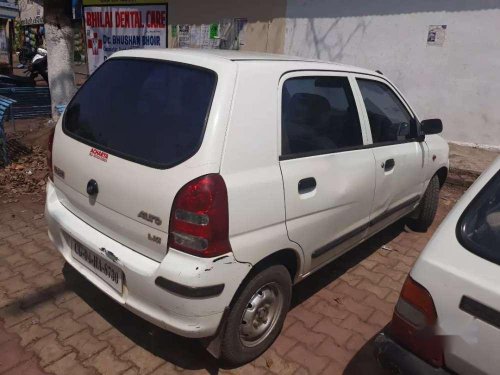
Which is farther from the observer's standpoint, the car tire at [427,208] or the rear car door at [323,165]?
the car tire at [427,208]

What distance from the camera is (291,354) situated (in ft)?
8.47

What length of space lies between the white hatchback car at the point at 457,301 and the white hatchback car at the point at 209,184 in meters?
0.77

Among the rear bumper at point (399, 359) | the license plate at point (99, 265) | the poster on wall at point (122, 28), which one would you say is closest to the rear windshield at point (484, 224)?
the rear bumper at point (399, 359)

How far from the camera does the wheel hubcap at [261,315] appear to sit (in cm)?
236

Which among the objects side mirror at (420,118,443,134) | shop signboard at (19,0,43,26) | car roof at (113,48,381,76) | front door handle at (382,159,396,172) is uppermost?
shop signboard at (19,0,43,26)

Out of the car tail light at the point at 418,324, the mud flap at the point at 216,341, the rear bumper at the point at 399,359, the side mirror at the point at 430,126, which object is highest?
Result: the side mirror at the point at 430,126

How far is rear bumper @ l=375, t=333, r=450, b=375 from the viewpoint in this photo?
1671 mm

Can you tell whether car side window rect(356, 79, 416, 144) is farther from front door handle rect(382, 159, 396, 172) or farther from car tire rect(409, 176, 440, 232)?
car tire rect(409, 176, 440, 232)

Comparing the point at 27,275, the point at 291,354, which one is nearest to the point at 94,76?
the point at 27,275

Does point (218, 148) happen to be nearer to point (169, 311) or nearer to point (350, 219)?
point (169, 311)

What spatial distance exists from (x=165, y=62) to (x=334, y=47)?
20.1ft

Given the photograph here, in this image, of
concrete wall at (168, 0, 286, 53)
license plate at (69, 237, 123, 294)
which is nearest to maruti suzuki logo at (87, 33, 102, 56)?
concrete wall at (168, 0, 286, 53)

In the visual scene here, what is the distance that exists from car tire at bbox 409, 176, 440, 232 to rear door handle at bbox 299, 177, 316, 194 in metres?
2.30

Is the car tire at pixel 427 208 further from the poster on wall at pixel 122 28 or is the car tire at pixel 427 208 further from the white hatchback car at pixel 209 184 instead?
the poster on wall at pixel 122 28
